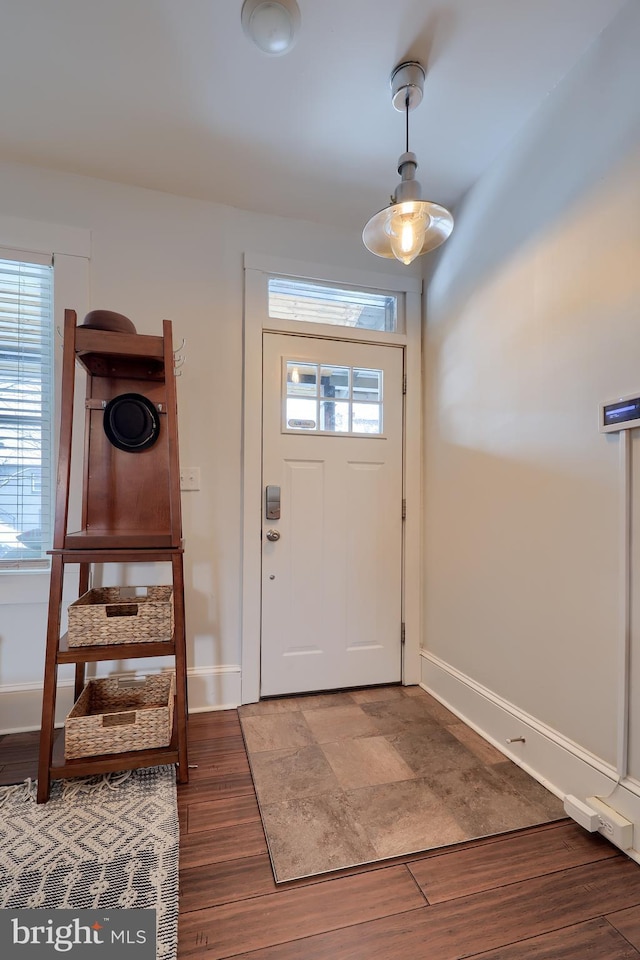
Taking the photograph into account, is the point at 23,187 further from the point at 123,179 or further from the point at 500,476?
the point at 500,476

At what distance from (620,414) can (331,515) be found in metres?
1.46

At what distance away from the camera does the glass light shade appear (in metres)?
1.52

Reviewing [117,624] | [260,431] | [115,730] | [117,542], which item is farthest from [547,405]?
[115,730]

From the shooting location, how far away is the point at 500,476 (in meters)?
1.96

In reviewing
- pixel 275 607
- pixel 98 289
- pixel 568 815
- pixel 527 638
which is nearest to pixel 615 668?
pixel 527 638

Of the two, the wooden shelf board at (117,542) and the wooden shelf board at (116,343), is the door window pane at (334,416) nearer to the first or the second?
the wooden shelf board at (116,343)

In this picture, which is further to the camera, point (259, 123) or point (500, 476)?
point (500, 476)

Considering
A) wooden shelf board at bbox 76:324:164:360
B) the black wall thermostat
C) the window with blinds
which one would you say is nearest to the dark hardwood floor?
the black wall thermostat

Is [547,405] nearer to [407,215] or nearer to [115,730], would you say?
[407,215]

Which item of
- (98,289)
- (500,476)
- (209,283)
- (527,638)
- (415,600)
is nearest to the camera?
(527,638)

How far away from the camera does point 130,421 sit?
1979 millimetres

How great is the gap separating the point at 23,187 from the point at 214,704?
266 centimetres

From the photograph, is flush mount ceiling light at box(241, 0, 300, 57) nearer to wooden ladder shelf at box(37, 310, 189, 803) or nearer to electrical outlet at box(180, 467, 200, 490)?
wooden ladder shelf at box(37, 310, 189, 803)

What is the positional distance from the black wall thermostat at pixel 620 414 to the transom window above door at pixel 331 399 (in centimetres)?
127
